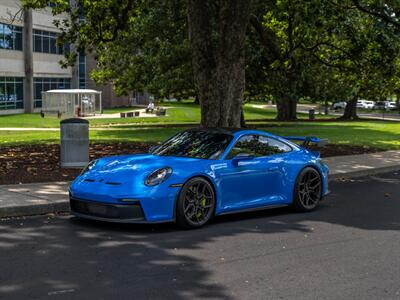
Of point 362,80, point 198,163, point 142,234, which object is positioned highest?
point 362,80

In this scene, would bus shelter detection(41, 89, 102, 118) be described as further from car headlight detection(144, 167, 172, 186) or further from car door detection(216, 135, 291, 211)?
car headlight detection(144, 167, 172, 186)

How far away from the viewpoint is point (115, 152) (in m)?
16.2

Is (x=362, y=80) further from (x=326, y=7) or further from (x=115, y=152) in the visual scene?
(x=115, y=152)

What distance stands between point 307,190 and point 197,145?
6.62 feet

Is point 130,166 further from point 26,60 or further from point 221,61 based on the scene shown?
point 26,60

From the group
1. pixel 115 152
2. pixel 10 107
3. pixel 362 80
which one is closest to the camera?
pixel 115 152

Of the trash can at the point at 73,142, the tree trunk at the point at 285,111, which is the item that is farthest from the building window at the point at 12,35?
the trash can at the point at 73,142

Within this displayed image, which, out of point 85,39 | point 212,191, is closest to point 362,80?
point 85,39

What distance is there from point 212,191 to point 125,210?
1.27 m

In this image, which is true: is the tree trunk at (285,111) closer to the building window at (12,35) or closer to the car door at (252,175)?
the building window at (12,35)

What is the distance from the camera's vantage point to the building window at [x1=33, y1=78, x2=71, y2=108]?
5655 centimetres

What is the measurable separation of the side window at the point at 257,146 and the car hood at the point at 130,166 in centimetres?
72

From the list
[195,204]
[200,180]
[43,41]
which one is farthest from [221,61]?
[43,41]

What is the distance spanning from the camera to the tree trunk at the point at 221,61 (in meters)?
14.4
